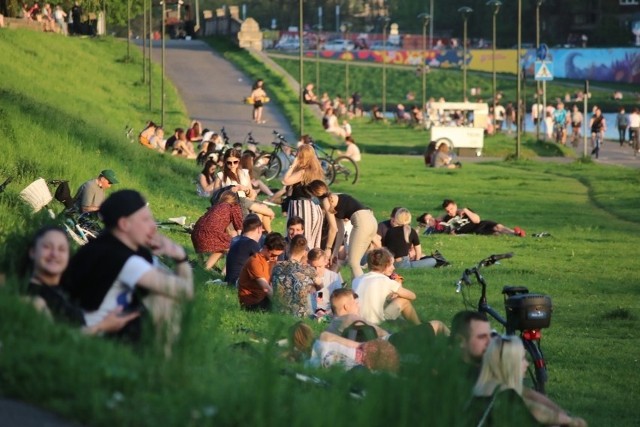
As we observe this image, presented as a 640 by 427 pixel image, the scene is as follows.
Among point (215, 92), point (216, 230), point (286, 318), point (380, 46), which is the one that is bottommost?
point (286, 318)

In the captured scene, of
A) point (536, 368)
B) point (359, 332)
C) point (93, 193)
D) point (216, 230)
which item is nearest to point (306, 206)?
point (216, 230)

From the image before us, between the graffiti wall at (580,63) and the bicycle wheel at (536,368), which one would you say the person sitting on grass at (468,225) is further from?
the graffiti wall at (580,63)

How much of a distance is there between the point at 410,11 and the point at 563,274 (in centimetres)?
13433

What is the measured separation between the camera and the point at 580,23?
146m

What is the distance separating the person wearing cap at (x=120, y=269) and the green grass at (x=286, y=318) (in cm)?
31

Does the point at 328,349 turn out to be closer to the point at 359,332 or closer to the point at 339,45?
the point at 359,332

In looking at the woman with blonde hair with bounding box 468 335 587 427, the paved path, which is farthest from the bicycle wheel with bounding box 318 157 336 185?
the woman with blonde hair with bounding box 468 335 587 427

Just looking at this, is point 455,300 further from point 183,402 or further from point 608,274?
point 183,402

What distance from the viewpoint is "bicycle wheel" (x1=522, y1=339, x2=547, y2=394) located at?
39.9 feet

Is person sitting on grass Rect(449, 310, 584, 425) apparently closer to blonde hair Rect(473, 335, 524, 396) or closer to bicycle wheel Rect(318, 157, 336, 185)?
blonde hair Rect(473, 335, 524, 396)

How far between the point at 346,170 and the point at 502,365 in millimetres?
30604

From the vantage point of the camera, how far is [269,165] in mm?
37625

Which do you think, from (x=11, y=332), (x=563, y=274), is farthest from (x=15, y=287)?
(x=563, y=274)

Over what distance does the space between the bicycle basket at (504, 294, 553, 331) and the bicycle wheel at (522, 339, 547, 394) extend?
0.66 ft
